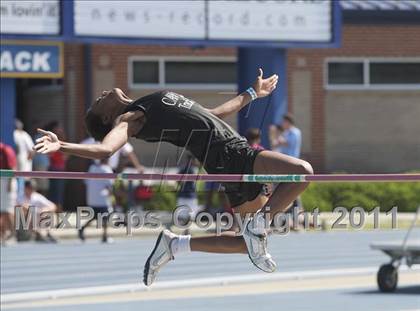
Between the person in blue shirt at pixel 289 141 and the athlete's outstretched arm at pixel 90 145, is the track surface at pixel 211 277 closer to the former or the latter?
the person in blue shirt at pixel 289 141

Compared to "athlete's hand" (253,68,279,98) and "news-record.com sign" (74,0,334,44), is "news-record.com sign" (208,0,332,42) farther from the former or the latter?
"athlete's hand" (253,68,279,98)

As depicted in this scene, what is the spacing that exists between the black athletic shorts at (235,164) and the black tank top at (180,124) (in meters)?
0.05

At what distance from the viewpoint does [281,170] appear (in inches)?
392

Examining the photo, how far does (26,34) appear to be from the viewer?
74.9ft

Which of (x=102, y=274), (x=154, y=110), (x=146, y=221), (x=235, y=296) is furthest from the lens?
(x=102, y=274)

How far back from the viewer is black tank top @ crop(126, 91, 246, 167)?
9.92m

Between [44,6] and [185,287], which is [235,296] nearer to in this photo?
[185,287]

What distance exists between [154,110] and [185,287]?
6752 millimetres

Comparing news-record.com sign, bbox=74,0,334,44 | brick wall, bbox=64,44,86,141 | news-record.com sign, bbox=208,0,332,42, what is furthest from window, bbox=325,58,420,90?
news-record.com sign, bbox=74,0,334,44

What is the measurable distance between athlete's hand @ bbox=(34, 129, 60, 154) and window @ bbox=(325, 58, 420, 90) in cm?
2420

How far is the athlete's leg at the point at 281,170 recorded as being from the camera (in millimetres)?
9891

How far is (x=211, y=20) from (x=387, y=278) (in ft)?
32.4

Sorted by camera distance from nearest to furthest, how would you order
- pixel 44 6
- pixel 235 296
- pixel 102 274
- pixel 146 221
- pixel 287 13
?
pixel 146 221, pixel 235 296, pixel 102 274, pixel 44 6, pixel 287 13

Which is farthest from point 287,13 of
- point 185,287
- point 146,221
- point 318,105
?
point 146,221
